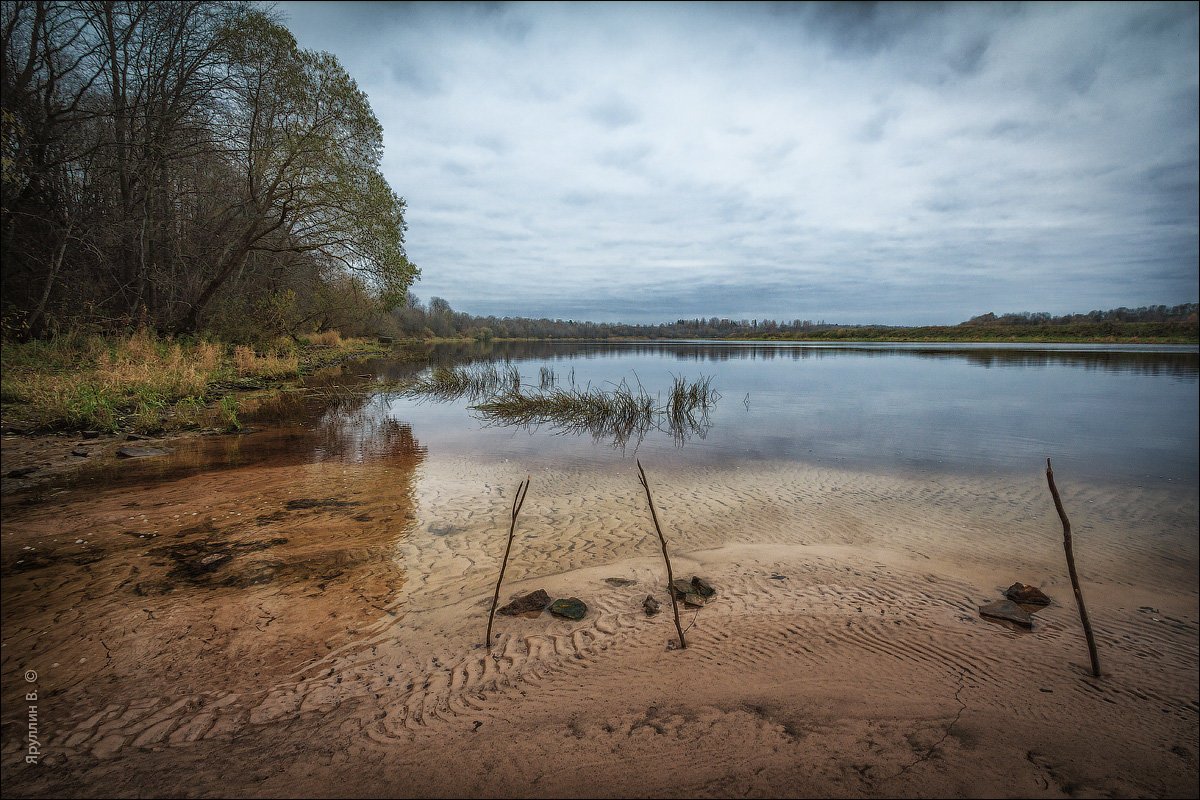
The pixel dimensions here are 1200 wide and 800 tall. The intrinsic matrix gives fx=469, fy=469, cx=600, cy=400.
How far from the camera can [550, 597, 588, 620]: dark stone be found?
12.1 ft

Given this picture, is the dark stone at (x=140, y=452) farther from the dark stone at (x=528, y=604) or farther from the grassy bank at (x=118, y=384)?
the dark stone at (x=528, y=604)

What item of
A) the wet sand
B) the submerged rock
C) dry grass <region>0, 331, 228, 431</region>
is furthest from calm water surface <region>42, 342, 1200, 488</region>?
the submerged rock

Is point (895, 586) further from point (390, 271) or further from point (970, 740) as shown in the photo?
point (390, 271)

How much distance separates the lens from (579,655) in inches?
126

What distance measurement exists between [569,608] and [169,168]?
19.9 meters

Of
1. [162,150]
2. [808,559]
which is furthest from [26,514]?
[162,150]

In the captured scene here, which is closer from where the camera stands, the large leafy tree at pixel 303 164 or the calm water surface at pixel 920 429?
the calm water surface at pixel 920 429

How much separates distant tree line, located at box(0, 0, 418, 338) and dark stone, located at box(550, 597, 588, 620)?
15979 mm

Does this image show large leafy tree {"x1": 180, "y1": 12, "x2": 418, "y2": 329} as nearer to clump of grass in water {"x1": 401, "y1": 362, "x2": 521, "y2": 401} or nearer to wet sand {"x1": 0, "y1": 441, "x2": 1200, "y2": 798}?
clump of grass in water {"x1": 401, "y1": 362, "x2": 521, "y2": 401}

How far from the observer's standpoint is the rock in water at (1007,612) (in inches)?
138

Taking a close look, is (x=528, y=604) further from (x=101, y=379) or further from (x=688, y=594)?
(x=101, y=379)

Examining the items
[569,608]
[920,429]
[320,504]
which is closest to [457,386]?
[320,504]

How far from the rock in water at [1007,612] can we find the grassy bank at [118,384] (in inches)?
506

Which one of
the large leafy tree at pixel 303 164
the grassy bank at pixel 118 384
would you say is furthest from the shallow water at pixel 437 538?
the large leafy tree at pixel 303 164
